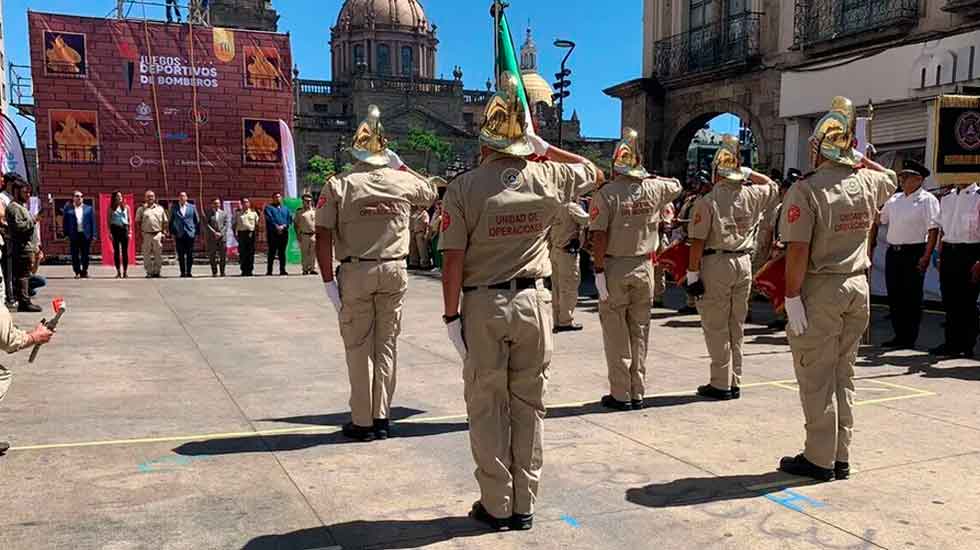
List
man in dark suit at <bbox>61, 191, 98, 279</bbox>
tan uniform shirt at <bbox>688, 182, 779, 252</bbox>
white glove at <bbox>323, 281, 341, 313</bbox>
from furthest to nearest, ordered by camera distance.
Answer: man in dark suit at <bbox>61, 191, 98, 279</bbox> → tan uniform shirt at <bbox>688, 182, 779, 252</bbox> → white glove at <bbox>323, 281, 341, 313</bbox>

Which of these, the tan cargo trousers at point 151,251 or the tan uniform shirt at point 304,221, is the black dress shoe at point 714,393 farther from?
the tan cargo trousers at point 151,251

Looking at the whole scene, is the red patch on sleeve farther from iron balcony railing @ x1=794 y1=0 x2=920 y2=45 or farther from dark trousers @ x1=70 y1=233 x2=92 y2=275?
dark trousers @ x1=70 y1=233 x2=92 y2=275

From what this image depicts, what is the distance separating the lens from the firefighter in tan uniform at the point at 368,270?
537 centimetres

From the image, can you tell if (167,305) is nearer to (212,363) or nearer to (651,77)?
(212,363)

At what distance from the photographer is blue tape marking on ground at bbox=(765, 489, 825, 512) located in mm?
4148

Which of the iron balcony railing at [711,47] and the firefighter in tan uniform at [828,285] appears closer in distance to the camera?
the firefighter in tan uniform at [828,285]

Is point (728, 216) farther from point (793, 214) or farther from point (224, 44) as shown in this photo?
point (224, 44)

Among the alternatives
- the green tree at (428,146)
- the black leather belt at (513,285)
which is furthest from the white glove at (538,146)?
the green tree at (428,146)

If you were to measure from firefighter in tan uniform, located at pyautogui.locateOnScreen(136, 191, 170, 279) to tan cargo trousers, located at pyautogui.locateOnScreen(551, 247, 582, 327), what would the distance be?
10.2 meters

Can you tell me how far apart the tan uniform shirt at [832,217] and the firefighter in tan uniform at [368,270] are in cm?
257

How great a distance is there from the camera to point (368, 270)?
5.38 meters

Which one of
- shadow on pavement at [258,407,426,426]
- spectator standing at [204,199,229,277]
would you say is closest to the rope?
spectator standing at [204,199,229,277]

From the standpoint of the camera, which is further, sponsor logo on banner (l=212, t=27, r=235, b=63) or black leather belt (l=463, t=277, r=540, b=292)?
sponsor logo on banner (l=212, t=27, r=235, b=63)

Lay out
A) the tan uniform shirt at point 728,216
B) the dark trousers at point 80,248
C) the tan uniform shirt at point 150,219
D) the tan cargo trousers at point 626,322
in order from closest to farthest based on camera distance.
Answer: the tan cargo trousers at point 626,322 → the tan uniform shirt at point 728,216 → the dark trousers at point 80,248 → the tan uniform shirt at point 150,219
